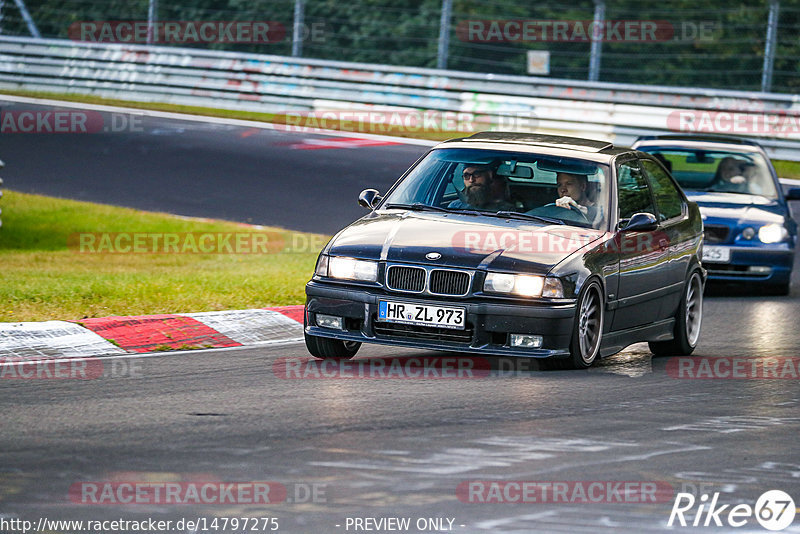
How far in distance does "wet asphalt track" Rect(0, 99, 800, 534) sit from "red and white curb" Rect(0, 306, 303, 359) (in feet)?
1.31

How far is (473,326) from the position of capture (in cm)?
838

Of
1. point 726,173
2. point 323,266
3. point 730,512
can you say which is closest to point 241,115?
point 726,173

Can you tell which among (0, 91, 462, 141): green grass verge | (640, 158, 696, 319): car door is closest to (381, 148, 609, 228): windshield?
(640, 158, 696, 319): car door

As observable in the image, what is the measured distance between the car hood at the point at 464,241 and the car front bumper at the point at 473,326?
0.23 meters

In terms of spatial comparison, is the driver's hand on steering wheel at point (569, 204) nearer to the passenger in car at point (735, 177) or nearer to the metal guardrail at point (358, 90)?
the passenger in car at point (735, 177)

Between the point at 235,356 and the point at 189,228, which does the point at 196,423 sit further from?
the point at 189,228

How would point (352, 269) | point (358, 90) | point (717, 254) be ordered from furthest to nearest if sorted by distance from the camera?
point (358, 90) → point (717, 254) → point (352, 269)

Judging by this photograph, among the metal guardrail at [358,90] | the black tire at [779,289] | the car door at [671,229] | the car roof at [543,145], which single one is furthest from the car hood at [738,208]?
the metal guardrail at [358,90]

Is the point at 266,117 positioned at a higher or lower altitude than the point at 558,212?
lower

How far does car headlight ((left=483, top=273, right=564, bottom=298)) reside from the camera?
8367 mm

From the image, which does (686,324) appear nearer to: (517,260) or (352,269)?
(517,260)

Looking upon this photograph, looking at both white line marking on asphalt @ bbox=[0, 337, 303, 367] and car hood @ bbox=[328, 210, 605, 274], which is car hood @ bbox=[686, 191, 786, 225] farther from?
white line marking on asphalt @ bbox=[0, 337, 303, 367]

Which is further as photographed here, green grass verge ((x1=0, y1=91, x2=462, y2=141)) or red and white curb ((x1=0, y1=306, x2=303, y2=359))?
green grass verge ((x1=0, y1=91, x2=462, y2=141))

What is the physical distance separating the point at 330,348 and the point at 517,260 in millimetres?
1423
